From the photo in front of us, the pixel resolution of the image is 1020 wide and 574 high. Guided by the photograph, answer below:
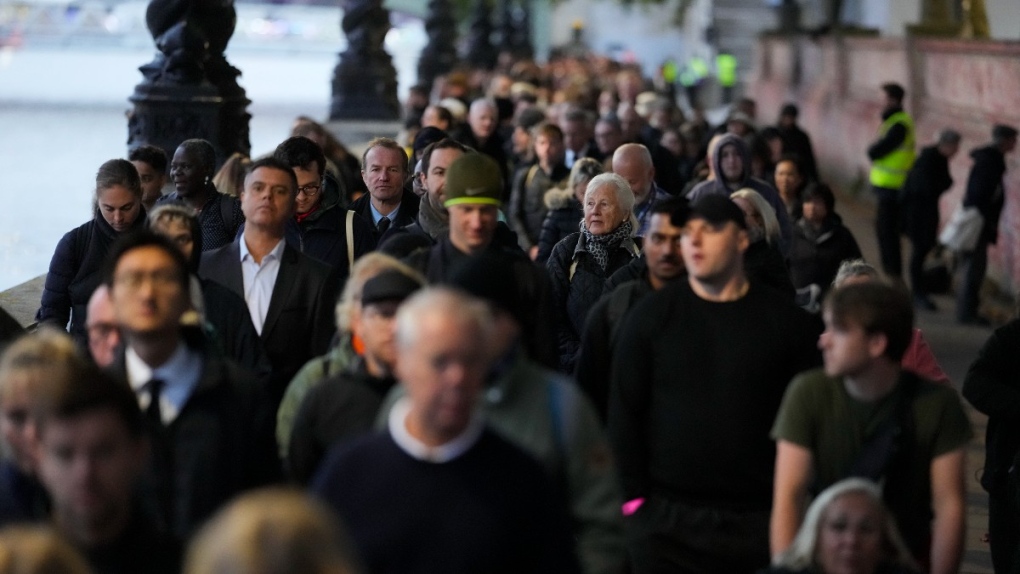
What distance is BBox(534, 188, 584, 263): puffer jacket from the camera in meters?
11.6

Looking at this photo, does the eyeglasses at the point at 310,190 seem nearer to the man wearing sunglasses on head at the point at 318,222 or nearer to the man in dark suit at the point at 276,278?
the man wearing sunglasses on head at the point at 318,222

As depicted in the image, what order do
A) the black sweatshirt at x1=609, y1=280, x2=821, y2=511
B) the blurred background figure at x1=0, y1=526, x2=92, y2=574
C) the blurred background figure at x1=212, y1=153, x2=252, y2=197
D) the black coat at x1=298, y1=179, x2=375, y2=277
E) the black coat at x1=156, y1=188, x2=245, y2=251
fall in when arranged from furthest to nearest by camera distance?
the blurred background figure at x1=212, y1=153, x2=252, y2=197
the black coat at x1=156, y1=188, x2=245, y2=251
the black coat at x1=298, y1=179, x2=375, y2=277
the black sweatshirt at x1=609, y1=280, x2=821, y2=511
the blurred background figure at x1=0, y1=526, x2=92, y2=574

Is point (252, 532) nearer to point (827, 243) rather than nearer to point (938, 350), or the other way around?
point (827, 243)

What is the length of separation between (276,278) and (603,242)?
6.88ft

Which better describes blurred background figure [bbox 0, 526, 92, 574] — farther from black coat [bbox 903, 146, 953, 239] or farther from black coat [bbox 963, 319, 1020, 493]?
black coat [bbox 903, 146, 953, 239]

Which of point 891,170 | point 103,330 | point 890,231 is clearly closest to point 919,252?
point 890,231

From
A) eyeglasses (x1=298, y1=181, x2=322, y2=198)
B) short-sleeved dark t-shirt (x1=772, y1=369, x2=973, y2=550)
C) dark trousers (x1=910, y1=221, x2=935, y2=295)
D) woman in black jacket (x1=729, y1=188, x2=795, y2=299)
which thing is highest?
eyeglasses (x1=298, y1=181, x2=322, y2=198)

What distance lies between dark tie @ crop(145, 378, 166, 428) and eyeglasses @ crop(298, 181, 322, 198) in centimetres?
450

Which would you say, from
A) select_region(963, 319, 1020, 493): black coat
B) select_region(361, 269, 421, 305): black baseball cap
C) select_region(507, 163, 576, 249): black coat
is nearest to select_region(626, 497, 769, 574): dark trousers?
select_region(361, 269, 421, 305): black baseball cap

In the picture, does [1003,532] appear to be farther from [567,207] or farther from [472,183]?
[567,207]

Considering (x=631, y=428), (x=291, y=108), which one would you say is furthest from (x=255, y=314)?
(x=291, y=108)

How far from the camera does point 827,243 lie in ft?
40.5

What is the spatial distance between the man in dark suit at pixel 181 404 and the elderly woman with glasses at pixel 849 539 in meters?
1.44

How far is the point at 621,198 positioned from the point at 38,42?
6256 centimetres
